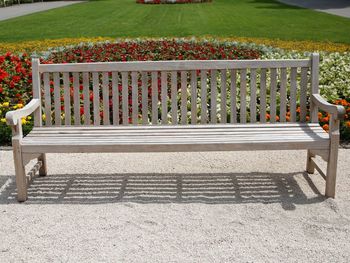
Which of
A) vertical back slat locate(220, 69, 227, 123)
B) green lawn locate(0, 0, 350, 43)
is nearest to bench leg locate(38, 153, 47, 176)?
vertical back slat locate(220, 69, 227, 123)

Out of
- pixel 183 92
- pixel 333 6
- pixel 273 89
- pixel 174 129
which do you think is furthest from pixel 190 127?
pixel 333 6

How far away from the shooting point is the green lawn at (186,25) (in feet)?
50.9

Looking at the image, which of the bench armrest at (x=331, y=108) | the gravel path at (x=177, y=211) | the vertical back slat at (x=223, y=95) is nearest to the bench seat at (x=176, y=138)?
the vertical back slat at (x=223, y=95)

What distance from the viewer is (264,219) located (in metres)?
4.07

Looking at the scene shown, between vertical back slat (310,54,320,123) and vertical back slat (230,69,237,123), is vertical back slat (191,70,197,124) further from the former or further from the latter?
vertical back slat (310,54,320,123)

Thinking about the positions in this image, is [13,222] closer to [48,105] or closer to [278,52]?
[48,105]

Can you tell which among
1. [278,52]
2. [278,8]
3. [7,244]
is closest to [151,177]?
[7,244]

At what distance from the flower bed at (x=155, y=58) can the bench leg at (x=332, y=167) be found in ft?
6.08

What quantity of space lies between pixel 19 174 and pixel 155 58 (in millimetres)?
4940

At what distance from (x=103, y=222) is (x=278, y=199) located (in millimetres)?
1500

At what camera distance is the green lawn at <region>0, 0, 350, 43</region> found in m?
15.5

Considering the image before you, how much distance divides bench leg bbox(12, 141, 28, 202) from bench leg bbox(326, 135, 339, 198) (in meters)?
2.56

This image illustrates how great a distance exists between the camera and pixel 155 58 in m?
8.97

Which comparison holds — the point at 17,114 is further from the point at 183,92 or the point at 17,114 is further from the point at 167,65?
the point at 183,92
